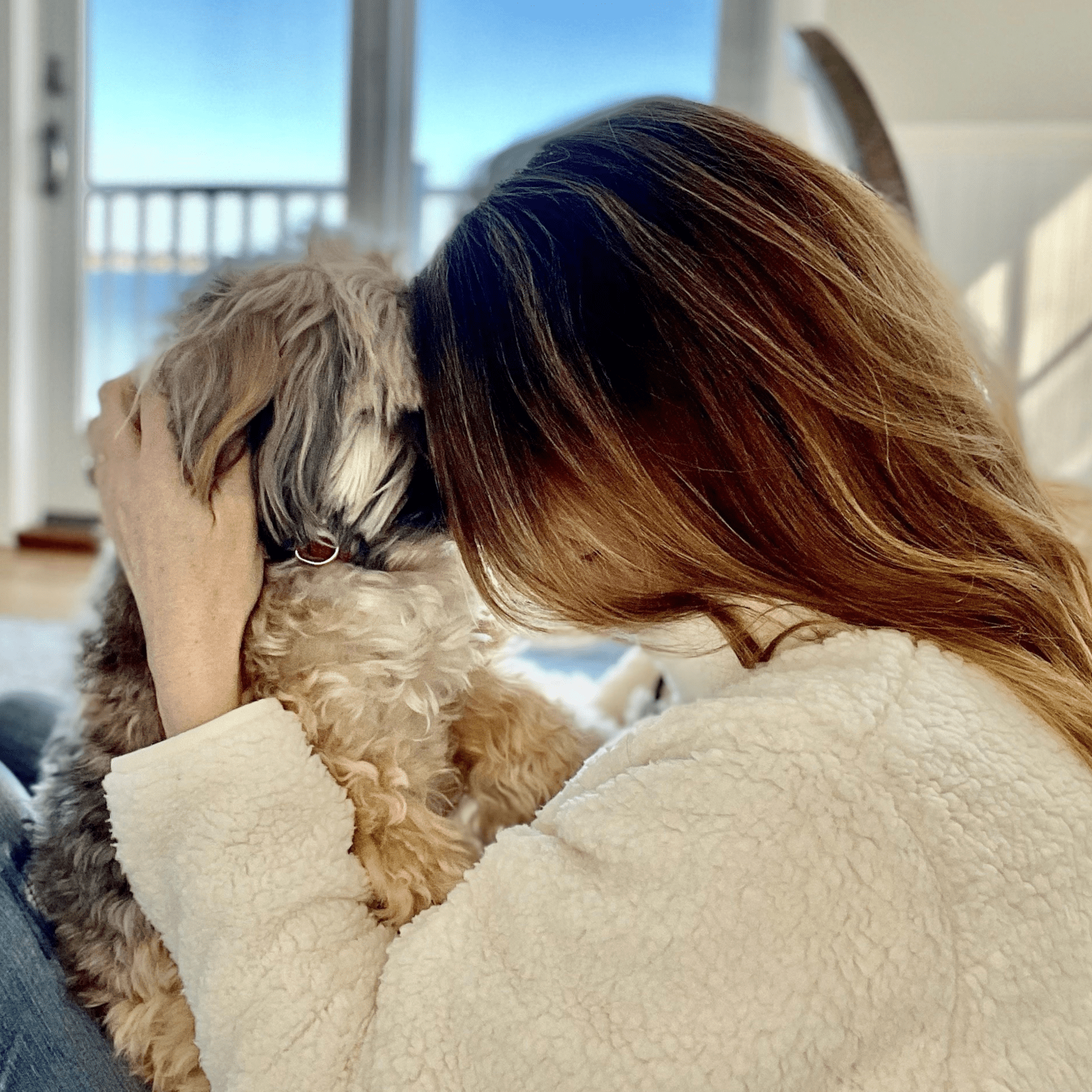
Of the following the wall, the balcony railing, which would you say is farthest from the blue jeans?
the balcony railing

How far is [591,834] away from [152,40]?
4.73 meters

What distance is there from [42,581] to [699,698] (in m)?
3.79

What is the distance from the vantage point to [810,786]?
2.34 ft

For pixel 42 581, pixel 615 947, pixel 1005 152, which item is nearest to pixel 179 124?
pixel 42 581

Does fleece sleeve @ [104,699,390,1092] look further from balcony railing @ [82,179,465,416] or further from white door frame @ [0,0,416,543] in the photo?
balcony railing @ [82,179,465,416]

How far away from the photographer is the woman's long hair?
2.82ft

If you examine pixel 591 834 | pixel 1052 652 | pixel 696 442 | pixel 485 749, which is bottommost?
pixel 485 749

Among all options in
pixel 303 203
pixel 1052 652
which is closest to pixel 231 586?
pixel 1052 652

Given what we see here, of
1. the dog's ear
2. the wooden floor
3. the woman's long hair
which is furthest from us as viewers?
the wooden floor

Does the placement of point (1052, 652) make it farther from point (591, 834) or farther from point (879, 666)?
point (591, 834)

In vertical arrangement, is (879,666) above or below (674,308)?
below

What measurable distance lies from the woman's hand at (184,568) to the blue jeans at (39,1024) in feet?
0.84

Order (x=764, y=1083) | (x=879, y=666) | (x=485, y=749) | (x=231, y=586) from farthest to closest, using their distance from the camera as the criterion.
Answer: (x=485, y=749) < (x=231, y=586) < (x=879, y=666) < (x=764, y=1083)

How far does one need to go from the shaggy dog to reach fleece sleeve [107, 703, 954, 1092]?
0.13 meters
